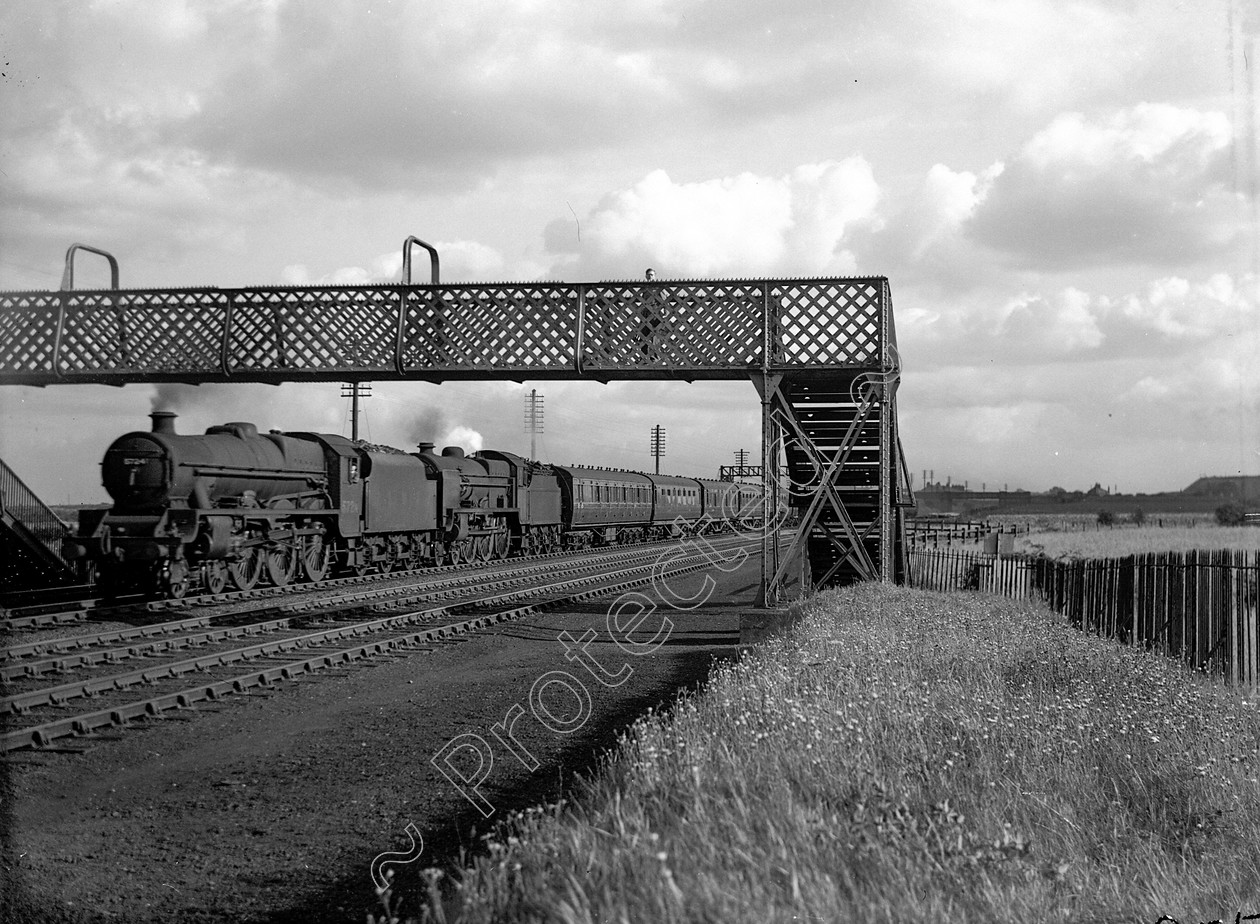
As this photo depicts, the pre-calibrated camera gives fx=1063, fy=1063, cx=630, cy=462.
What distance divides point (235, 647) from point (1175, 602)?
1216cm

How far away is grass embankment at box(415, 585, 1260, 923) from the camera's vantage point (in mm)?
3832

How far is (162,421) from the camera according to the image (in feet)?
64.1

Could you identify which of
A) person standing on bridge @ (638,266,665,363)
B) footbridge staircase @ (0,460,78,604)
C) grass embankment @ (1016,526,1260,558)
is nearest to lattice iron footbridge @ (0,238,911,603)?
person standing on bridge @ (638,266,665,363)

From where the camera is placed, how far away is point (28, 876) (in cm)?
576

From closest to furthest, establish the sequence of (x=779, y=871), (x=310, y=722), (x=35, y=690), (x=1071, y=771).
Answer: (x=779, y=871), (x=1071, y=771), (x=310, y=722), (x=35, y=690)

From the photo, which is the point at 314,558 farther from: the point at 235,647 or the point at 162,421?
the point at 235,647

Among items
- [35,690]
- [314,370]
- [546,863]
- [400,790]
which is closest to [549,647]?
[314,370]

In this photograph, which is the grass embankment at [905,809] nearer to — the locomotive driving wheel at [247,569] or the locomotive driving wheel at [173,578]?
the locomotive driving wheel at [173,578]

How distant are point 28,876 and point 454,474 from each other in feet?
82.6

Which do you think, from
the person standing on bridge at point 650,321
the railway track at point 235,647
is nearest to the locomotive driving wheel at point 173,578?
the railway track at point 235,647

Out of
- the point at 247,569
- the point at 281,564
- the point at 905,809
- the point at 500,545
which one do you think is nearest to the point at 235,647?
the point at 247,569

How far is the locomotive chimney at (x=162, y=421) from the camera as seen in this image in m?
19.5

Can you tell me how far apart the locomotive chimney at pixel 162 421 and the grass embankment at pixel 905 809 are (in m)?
13.9

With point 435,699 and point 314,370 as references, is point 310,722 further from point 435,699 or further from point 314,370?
point 314,370
